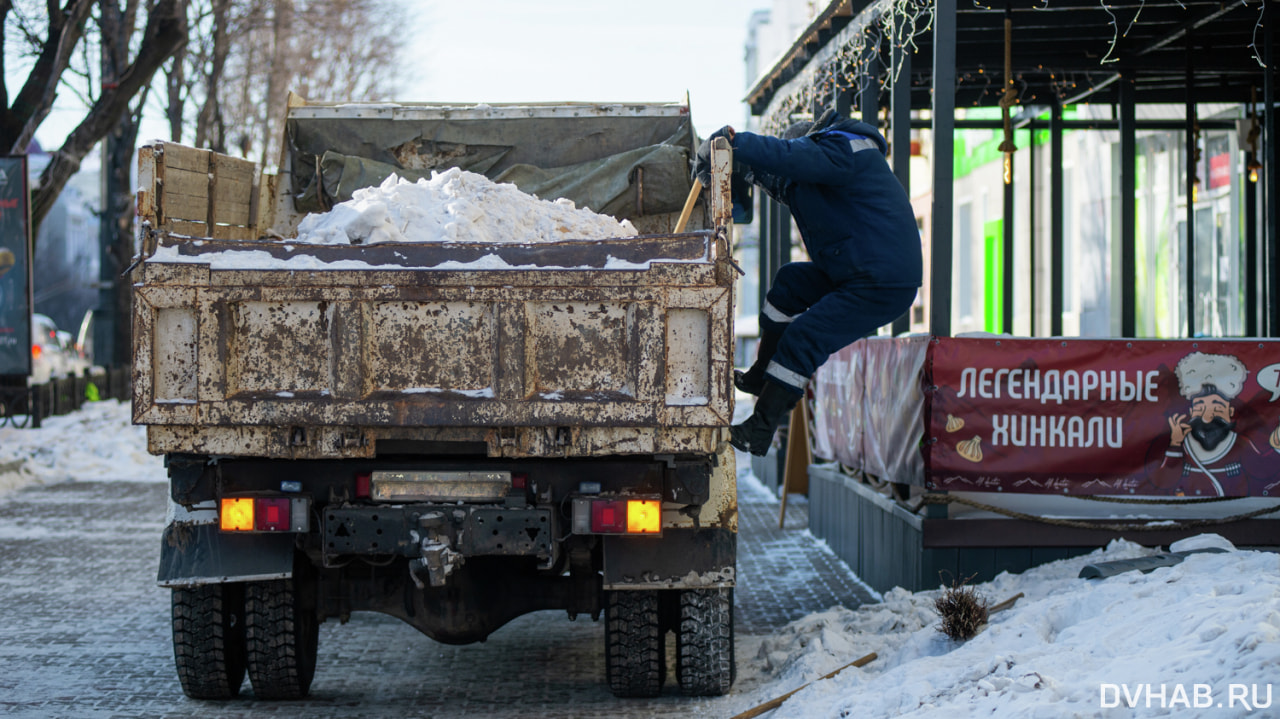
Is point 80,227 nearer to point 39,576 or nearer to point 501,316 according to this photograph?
point 39,576

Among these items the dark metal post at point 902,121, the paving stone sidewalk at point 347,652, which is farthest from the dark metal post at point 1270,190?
the paving stone sidewalk at point 347,652

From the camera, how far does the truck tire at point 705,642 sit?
18.9 feet

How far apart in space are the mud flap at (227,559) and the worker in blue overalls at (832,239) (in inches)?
80.1

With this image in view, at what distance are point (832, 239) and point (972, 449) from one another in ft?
4.84

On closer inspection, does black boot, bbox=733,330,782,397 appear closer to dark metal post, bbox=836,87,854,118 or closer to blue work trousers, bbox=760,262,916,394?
blue work trousers, bbox=760,262,916,394

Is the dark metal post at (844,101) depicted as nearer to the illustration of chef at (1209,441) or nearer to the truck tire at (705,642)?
the illustration of chef at (1209,441)

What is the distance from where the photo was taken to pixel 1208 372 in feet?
22.8

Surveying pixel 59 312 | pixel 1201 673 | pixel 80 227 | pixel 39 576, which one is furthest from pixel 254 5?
pixel 80 227

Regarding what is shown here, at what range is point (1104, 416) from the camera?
7.00 metres

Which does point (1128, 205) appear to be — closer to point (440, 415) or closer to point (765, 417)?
point (765, 417)

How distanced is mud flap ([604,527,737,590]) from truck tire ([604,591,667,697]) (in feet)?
0.77

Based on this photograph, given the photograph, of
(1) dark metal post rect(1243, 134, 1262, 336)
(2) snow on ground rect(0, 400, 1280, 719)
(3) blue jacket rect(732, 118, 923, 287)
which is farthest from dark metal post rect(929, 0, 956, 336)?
(1) dark metal post rect(1243, 134, 1262, 336)

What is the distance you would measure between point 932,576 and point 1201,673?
3.01 m

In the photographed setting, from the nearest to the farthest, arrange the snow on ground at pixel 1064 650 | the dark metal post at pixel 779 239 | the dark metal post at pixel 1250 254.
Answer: the snow on ground at pixel 1064 650 < the dark metal post at pixel 779 239 < the dark metal post at pixel 1250 254
